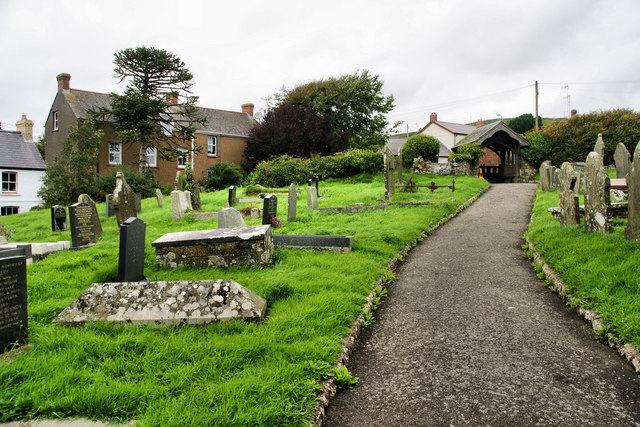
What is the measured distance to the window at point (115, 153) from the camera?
104 ft

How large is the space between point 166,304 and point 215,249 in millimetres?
2208

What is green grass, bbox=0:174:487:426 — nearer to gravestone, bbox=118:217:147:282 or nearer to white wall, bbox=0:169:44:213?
gravestone, bbox=118:217:147:282

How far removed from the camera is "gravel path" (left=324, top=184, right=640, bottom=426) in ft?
10.5

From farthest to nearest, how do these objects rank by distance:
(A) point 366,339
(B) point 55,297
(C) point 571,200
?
(C) point 571,200 → (B) point 55,297 → (A) point 366,339

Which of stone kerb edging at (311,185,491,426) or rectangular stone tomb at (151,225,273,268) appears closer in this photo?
stone kerb edging at (311,185,491,426)

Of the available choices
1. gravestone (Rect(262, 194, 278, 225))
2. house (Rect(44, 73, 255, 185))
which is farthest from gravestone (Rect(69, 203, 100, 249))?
house (Rect(44, 73, 255, 185))

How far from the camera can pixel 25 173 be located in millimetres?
32969

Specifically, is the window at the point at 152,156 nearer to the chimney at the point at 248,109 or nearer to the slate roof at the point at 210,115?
the slate roof at the point at 210,115

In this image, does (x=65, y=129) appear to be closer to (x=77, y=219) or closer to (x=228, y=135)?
A: (x=228, y=135)

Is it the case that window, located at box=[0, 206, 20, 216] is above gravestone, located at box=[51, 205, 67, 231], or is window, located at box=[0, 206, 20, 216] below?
below

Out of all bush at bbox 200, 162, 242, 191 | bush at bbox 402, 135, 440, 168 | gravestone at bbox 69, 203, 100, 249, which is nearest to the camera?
gravestone at bbox 69, 203, 100, 249

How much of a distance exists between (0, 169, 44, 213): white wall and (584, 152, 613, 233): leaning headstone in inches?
1447

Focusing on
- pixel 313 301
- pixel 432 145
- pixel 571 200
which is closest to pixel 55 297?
pixel 313 301

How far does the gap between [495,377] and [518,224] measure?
9.06 metres
